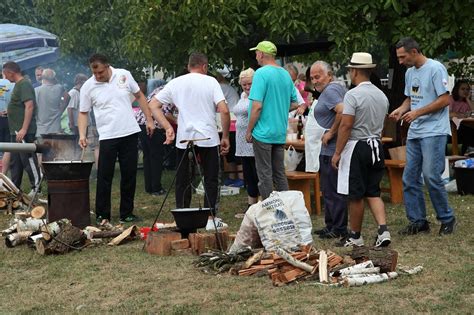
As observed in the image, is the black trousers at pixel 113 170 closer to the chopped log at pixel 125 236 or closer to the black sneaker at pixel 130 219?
the black sneaker at pixel 130 219

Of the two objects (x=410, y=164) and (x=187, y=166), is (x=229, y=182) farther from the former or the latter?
(x=410, y=164)

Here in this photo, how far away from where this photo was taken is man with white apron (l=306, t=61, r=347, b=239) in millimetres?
8523

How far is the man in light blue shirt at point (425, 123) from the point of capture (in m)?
8.19

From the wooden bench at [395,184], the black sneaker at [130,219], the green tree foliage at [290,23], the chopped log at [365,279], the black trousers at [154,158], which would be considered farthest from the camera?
the black trousers at [154,158]

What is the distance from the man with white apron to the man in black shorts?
537 mm

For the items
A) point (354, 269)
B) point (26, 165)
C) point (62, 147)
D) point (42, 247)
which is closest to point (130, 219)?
point (42, 247)

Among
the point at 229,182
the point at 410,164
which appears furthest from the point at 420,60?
the point at 229,182

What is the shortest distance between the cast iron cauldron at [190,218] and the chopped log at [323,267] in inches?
59.4

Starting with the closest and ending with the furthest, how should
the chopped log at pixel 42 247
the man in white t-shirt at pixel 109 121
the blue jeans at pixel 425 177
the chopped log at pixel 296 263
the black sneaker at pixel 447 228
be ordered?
the chopped log at pixel 296 263, the chopped log at pixel 42 247, the blue jeans at pixel 425 177, the black sneaker at pixel 447 228, the man in white t-shirt at pixel 109 121

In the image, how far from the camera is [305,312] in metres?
5.69

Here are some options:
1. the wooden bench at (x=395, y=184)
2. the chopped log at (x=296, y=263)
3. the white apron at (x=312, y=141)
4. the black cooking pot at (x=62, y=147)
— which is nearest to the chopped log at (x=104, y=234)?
the chopped log at (x=296, y=263)

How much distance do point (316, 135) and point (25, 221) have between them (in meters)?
3.52

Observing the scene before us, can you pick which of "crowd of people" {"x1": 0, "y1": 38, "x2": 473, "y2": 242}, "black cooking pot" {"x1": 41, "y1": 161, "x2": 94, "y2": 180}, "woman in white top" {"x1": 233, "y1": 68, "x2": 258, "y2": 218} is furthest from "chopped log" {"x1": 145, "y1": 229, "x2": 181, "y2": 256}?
"woman in white top" {"x1": 233, "y1": 68, "x2": 258, "y2": 218}

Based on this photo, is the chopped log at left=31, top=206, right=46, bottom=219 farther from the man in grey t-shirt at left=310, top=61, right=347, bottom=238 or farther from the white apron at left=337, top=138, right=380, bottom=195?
the white apron at left=337, top=138, right=380, bottom=195
